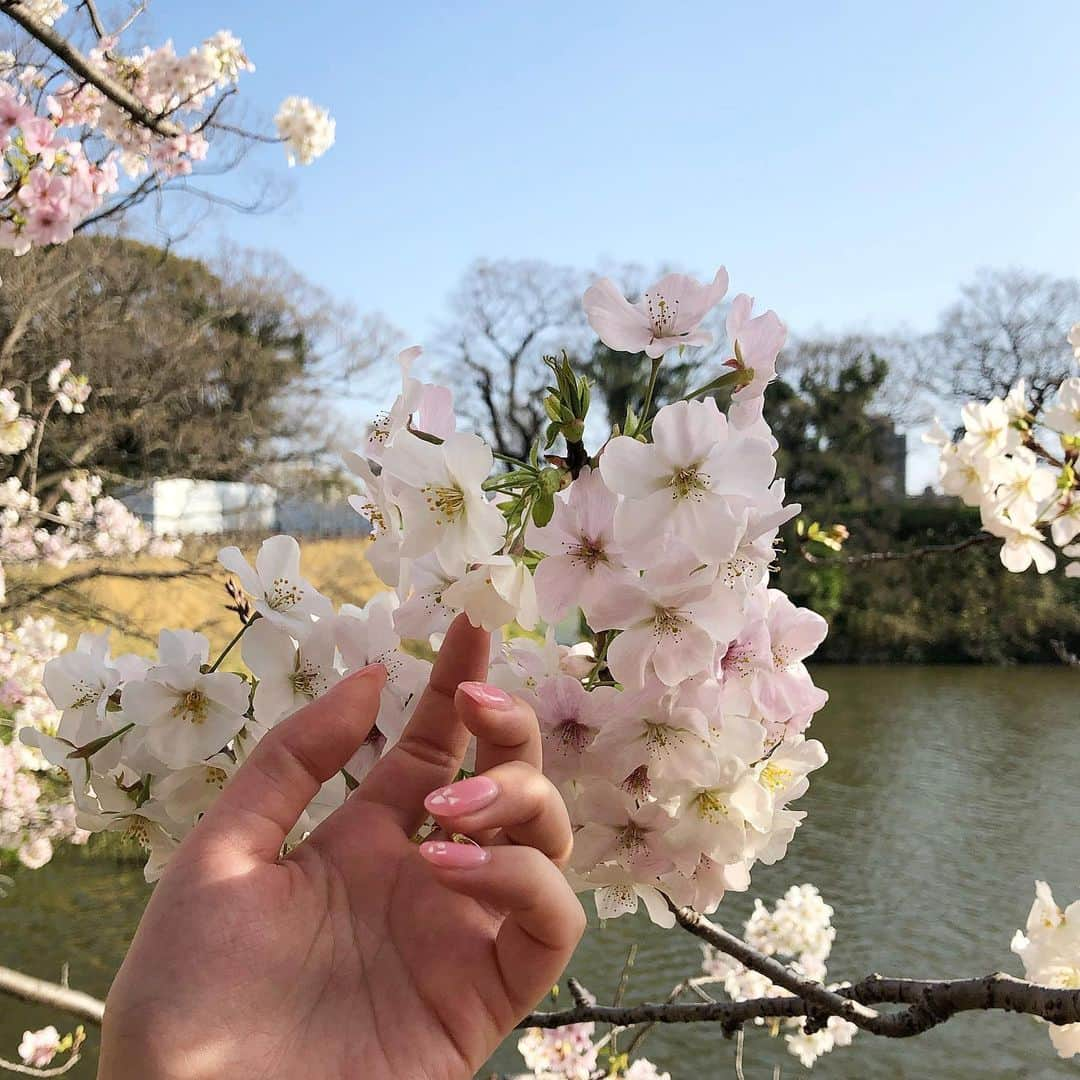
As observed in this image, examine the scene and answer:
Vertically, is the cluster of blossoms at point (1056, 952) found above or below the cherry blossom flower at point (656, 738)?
below

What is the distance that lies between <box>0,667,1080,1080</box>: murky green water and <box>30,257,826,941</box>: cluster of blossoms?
3949mm

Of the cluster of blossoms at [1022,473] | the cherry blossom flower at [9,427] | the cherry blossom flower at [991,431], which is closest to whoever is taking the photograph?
the cluster of blossoms at [1022,473]

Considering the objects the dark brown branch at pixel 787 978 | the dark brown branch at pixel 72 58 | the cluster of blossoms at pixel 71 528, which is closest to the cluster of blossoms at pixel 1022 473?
the dark brown branch at pixel 787 978

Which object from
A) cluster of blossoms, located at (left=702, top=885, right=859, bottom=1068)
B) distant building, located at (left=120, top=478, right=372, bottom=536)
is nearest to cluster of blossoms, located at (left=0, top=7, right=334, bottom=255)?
cluster of blossoms, located at (left=702, top=885, right=859, bottom=1068)

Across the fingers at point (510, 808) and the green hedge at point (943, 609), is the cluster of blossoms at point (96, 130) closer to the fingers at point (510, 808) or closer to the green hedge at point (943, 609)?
the fingers at point (510, 808)

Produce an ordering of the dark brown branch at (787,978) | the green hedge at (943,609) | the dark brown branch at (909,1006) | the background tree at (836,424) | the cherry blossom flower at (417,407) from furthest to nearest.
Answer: the background tree at (836,424), the green hedge at (943,609), the dark brown branch at (787,978), the dark brown branch at (909,1006), the cherry blossom flower at (417,407)

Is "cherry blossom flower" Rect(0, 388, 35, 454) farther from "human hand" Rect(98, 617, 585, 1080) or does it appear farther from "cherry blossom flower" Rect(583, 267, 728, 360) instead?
"cherry blossom flower" Rect(583, 267, 728, 360)

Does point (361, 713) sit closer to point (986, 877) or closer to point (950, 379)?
point (986, 877)

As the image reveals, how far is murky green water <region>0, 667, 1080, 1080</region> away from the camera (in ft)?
14.7

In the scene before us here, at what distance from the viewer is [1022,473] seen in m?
2.11

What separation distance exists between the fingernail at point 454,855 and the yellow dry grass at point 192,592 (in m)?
7.69

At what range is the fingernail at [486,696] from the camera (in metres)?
0.66

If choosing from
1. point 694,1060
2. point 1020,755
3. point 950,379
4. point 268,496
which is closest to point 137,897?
point 694,1060

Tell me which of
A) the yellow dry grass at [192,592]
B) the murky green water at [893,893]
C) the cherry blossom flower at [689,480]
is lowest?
the murky green water at [893,893]
